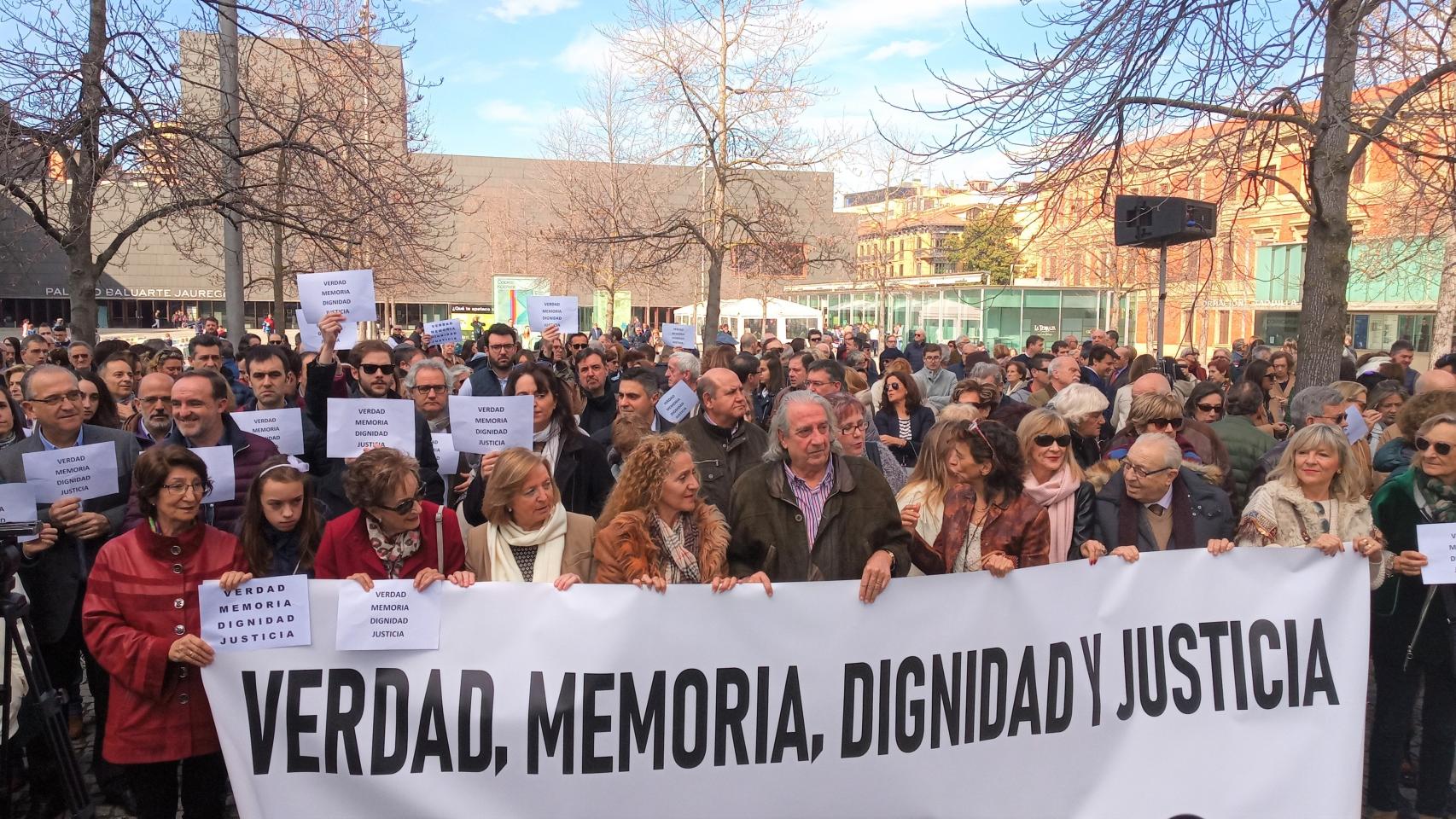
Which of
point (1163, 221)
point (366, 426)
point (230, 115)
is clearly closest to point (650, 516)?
point (366, 426)

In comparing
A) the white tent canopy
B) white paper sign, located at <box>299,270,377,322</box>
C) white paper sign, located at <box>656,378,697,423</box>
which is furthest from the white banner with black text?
the white tent canopy

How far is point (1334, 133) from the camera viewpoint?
7602 mm

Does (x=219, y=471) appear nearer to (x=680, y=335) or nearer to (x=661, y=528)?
(x=661, y=528)

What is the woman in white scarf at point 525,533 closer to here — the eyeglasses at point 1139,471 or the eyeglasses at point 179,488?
the eyeglasses at point 179,488

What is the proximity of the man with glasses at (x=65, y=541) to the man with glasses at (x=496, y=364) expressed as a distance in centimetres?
299

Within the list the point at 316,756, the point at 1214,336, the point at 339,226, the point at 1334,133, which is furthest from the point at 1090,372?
the point at 1214,336

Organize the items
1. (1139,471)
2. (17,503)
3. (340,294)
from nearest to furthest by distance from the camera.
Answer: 1. (17,503)
2. (1139,471)
3. (340,294)

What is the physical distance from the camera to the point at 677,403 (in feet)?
21.0

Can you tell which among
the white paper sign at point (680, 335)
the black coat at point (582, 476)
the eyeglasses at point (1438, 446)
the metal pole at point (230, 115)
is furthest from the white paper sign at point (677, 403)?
the white paper sign at point (680, 335)

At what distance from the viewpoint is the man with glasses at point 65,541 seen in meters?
4.42

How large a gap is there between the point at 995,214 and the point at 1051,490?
3540 millimetres

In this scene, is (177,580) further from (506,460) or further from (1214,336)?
(1214,336)

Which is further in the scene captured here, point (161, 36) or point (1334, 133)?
point (161, 36)

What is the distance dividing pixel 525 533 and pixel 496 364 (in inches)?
176
